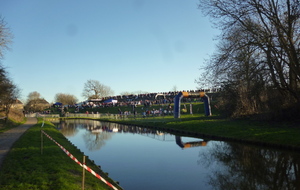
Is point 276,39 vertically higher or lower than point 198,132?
higher

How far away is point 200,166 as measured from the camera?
12.3 metres

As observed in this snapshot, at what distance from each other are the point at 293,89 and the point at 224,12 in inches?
342

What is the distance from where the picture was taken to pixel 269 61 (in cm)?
2025

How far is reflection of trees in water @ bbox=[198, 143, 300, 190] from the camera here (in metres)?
9.25

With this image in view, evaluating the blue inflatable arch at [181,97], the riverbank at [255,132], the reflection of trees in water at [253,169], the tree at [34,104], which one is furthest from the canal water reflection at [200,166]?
the tree at [34,104]

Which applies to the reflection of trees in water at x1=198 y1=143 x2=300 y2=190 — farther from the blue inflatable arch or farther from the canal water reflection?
the blue inflatable arch

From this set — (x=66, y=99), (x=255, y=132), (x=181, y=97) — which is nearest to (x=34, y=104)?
(x=66, y=99)

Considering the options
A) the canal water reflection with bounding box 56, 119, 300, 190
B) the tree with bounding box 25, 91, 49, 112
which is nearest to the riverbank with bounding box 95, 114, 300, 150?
the canal water reflection with bounding box 56, 119, 300, 190

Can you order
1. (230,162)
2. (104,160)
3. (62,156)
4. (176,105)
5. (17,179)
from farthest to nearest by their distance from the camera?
(176,105), (104,160), (230,162), (62,156), (17,179)

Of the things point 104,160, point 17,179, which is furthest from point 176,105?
point 17,179

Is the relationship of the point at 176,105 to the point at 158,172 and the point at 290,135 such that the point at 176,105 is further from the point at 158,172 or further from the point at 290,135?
the point at 158,172

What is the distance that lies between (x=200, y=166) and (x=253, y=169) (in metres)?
2.35

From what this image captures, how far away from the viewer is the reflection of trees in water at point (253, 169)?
925 cm

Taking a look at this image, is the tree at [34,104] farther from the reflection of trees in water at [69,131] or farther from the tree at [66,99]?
the reflection of trees in water at [69,131]
